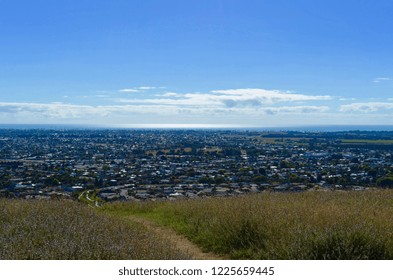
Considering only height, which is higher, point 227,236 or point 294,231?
point 294,231

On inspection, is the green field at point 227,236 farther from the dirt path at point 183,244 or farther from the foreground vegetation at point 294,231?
the dirt path at point 183,244

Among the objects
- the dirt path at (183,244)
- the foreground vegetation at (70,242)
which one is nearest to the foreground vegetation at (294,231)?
the dirt path at (183,244)

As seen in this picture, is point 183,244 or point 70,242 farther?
point 183,244

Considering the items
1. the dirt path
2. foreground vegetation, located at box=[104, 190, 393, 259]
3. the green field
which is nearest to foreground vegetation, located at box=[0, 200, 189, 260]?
the green field

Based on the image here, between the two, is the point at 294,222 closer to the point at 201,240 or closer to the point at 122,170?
the point at 201,240

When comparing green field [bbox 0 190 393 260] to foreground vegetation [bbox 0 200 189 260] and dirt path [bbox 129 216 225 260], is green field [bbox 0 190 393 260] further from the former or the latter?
dirt path [bbox 129 216 225 260]

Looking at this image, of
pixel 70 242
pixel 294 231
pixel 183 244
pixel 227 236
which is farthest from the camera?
pixel 183 244

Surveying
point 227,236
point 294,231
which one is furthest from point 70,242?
point 294,231

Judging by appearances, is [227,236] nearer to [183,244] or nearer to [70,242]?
[183,244]

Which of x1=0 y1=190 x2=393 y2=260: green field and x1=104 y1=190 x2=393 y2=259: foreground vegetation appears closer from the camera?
x1=0 y1=190 x2=393 y2=260: green field
